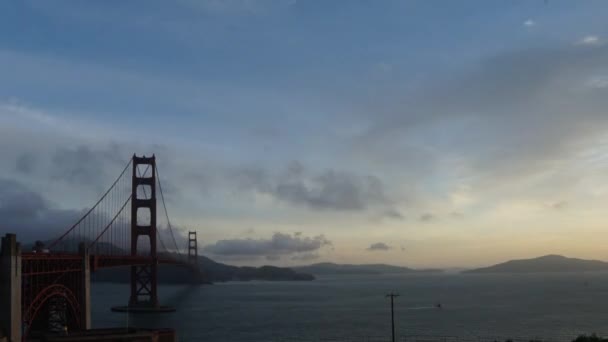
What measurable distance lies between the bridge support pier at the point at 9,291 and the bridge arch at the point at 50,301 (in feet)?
10.7

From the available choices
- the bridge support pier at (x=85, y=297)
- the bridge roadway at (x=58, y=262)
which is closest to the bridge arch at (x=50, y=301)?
the bridge support pier at (x=85, y=297)

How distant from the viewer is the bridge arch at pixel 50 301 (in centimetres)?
3421

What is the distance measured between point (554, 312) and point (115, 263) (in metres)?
60.5

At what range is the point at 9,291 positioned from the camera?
29234 millimetres

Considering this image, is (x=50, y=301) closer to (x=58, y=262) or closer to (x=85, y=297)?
(x=58, y=262)

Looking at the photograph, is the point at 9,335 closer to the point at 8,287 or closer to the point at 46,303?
the point at 8,287

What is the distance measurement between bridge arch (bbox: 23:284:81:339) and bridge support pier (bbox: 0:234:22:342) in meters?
3.26

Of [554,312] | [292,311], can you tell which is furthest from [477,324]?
[292,311]

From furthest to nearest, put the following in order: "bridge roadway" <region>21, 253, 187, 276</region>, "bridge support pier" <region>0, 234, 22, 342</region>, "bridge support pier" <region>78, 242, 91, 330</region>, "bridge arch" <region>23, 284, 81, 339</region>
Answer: "bridge support pier" <region>78, 242, 91, 330</region> < "bridge arch" <region>23, 284, 81, 339</region> < "bridge roadway" <region>21, 253, 187, 276</region> < "bridge support pier" <region>0, 234, 22, 342</region>

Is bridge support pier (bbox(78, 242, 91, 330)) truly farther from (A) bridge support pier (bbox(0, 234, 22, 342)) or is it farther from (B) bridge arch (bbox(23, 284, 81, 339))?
(A) bridge support pier (bbox(0, 234, 22, 342))

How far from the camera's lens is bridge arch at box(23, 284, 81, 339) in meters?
34.2

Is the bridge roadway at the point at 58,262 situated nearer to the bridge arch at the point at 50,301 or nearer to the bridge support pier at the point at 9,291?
the bridge arch at the point at 50,301

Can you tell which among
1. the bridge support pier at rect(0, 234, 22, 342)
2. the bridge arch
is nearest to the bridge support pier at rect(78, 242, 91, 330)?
the bridge arch

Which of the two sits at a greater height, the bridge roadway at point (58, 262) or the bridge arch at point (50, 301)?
the bridge roadway at point (58, 262)
